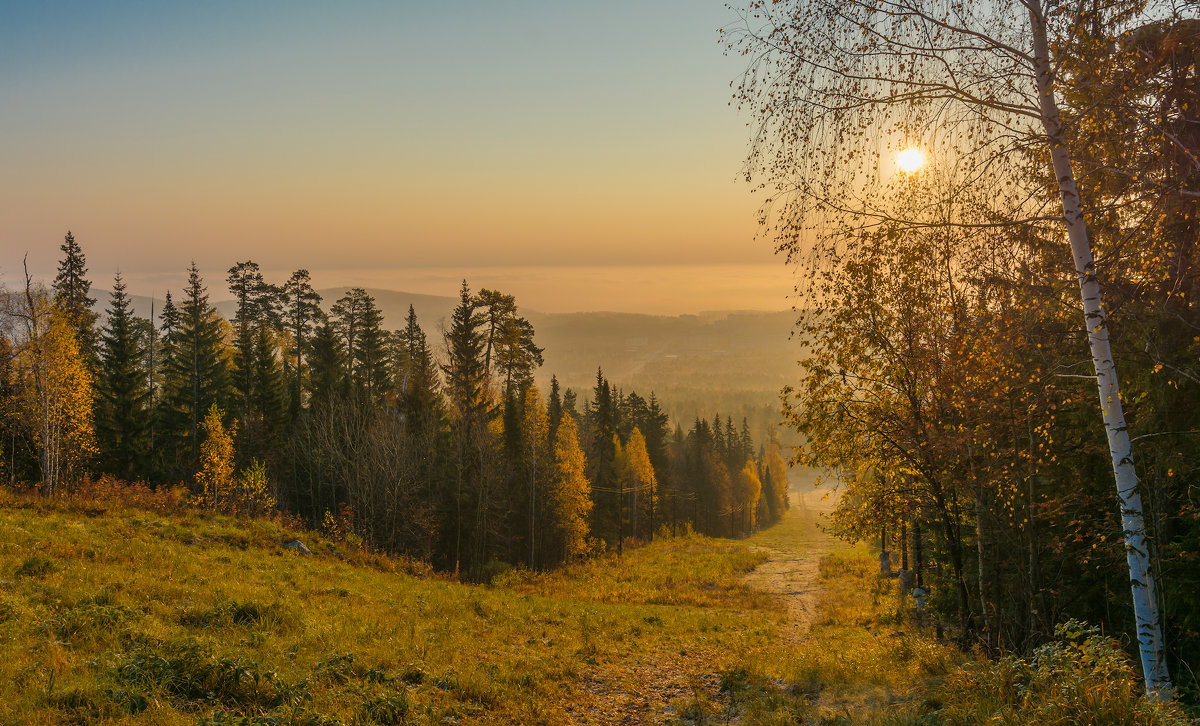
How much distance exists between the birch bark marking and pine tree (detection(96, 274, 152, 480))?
50725 mm

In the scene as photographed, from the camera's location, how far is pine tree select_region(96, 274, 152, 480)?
4134 centimetres

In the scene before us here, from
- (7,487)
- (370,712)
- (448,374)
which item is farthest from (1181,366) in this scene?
(448,374)

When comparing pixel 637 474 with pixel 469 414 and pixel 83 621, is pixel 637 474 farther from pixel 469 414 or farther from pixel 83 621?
pixel 83 621

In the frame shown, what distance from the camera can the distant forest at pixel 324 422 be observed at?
30.3 m

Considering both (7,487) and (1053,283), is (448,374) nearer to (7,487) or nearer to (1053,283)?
(7,487)

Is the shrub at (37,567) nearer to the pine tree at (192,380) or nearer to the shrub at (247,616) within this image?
the shrub at (247,616)

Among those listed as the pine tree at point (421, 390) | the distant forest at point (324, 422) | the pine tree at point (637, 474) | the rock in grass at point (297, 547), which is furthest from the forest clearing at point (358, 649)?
the pine tree at point (637, 474)

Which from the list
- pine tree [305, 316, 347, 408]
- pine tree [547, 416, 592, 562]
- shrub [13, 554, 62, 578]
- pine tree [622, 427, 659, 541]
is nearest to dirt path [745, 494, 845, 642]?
pine tree [547, 416, 592, 562]

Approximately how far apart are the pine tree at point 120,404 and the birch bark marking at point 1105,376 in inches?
1997

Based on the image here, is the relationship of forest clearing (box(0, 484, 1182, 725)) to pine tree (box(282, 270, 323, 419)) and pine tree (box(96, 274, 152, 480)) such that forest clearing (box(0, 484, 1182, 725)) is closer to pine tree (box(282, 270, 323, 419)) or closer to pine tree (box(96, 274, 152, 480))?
pine tree (box(96, 274, 152, 480))

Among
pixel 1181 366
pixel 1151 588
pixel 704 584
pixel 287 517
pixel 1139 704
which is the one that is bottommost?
→ pixel 704 584

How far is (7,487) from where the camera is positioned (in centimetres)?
2288

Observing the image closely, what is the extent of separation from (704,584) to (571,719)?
85.5ft

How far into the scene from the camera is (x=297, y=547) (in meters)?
21.2
